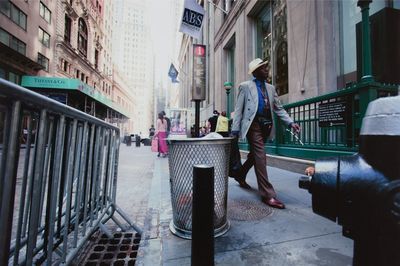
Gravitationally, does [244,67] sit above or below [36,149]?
above

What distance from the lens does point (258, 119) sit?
10.8 ft

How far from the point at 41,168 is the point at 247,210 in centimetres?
231

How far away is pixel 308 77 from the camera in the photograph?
22.4ft

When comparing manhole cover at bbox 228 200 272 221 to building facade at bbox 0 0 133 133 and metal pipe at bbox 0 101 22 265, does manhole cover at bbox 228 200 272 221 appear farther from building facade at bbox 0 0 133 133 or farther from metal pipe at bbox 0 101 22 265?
building facade at bbox 0 0 133 133

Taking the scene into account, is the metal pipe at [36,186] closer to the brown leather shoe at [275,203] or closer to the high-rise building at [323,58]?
the brown leather shoe at [275,203]

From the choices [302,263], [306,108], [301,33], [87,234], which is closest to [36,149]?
→ [87,234]

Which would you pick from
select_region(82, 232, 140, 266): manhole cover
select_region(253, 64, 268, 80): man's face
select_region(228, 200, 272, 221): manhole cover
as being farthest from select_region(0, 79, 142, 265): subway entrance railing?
select_region(253, 64, 268, 80): man's face

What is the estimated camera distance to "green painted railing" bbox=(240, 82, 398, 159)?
12.5 feet

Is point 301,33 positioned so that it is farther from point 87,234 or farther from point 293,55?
point 87,234

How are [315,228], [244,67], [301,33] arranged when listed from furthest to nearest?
1. [244,67]
2. [301,33]
3. [315,228]

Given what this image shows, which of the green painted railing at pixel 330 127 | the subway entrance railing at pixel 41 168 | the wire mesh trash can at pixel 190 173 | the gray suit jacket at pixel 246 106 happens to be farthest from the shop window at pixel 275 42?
the subway entrance railing at pixel 41 168

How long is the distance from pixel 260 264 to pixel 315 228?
0.96 meters

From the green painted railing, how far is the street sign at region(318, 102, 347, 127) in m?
0.04

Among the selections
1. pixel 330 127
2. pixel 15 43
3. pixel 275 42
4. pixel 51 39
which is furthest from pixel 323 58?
pixel 15 43
